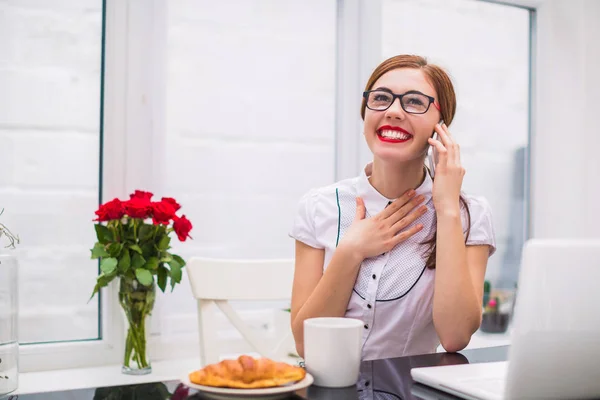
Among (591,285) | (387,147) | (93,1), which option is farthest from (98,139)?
(591,285)

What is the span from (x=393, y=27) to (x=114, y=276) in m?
1.54

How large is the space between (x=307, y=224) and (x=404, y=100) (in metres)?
0.36

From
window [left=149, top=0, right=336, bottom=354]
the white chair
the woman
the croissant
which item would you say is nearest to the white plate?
the croissant

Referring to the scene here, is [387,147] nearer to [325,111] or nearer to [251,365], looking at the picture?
[251,365]

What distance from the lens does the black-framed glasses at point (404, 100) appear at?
1.42m

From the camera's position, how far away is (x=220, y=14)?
2428mm

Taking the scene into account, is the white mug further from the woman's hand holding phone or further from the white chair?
the white chair

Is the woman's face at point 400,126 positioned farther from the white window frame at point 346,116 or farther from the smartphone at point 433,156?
the white window frame at point 346,116

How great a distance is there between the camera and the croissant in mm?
786

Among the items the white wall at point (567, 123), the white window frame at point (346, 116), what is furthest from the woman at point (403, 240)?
the white wall at point (567, 123)

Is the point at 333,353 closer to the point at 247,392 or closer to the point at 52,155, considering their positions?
the point at 247,392

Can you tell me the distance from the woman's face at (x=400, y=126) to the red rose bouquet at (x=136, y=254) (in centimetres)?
80

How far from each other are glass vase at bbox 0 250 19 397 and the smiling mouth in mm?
1085

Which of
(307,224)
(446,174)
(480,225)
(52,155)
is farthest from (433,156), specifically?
(52,155)
